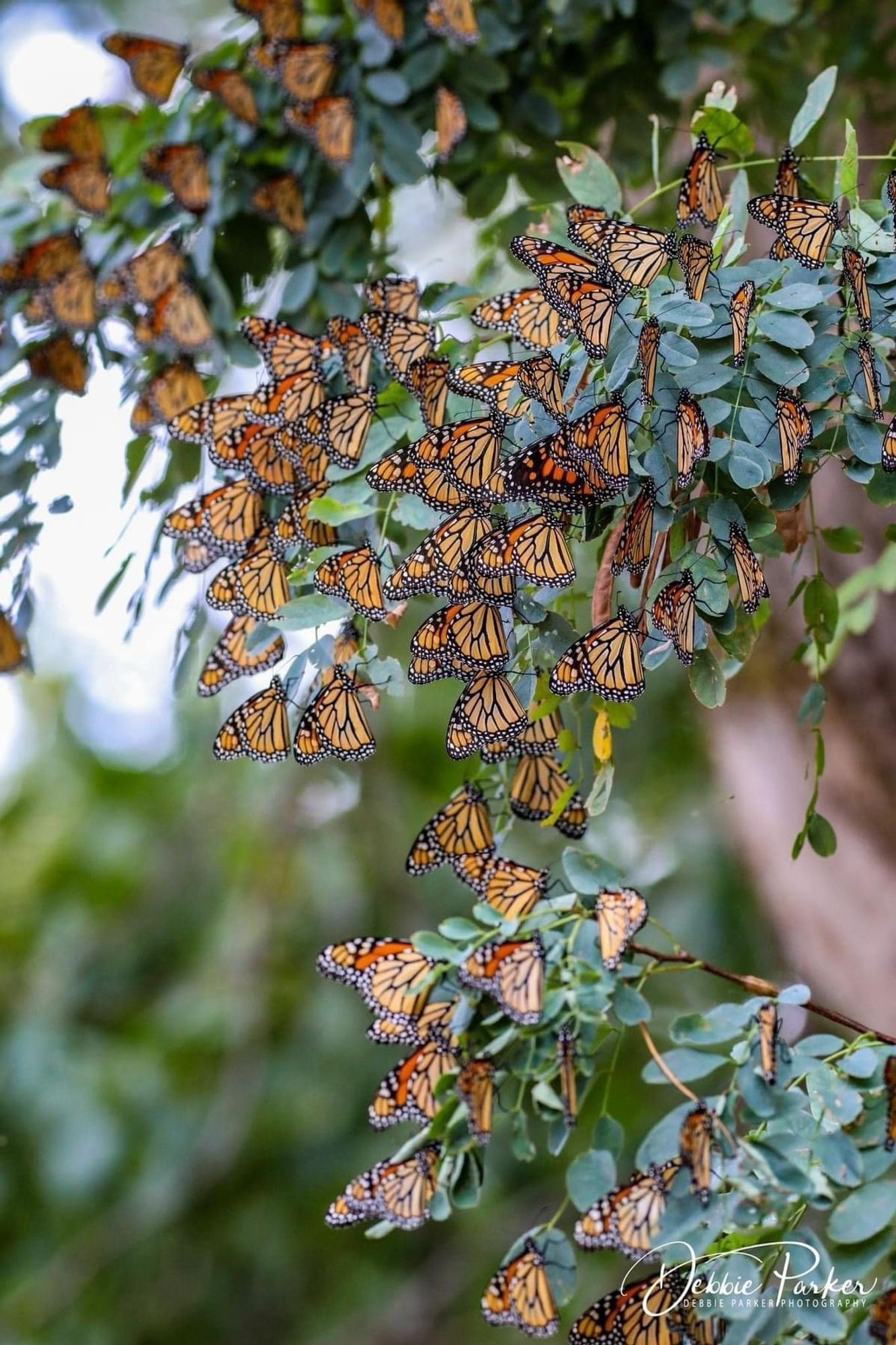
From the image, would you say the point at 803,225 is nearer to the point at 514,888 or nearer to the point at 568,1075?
the point at 514,888

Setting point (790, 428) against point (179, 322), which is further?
point (179, 322)

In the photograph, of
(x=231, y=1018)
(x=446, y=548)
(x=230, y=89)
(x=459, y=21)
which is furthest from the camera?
(x=231, y=1018)

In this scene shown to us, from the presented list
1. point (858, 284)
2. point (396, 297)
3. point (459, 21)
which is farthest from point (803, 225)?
point (459, 21)

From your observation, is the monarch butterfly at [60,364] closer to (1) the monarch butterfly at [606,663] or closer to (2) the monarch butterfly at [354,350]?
(2) the monarch butterfly at [354,350]

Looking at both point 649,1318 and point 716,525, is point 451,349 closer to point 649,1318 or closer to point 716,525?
point 716,525

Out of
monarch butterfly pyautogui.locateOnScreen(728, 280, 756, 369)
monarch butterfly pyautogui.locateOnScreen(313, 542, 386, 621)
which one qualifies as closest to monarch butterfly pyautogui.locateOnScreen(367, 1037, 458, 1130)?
monarch butterfly pyautogui.locateOnScreen(313, 542, 386, 621)

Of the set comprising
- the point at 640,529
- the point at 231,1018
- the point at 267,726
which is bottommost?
the point at 231,1018

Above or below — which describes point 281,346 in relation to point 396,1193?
above

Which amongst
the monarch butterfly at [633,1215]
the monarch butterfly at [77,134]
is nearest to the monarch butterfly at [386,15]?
the monarch butterfly at [77,134]

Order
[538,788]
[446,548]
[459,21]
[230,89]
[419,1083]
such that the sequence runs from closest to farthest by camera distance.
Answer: [446,548] → [419,1083] → [538,788] → [459,21] → [230,89]
